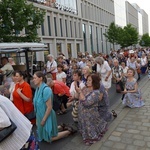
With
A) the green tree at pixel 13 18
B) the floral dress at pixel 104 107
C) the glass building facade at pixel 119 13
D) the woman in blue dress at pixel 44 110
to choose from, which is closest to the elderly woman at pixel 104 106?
the floral dress at pixel 104 107

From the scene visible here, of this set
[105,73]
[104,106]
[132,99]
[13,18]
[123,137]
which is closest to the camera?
[123,137]

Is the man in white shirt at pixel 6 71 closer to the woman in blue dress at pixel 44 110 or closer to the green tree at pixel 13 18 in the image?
the woman in blue dress at pixel 44 110

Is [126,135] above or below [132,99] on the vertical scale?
below

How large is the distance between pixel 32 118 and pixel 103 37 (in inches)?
1846

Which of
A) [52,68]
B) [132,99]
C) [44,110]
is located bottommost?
[132,99]

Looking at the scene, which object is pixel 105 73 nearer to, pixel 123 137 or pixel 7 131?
pixel 123 137

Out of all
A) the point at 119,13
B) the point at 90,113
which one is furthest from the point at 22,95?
the point at 119,13

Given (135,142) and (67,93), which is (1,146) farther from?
(67,93)

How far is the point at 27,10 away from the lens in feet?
48.5

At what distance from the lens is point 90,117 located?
4.76 meters

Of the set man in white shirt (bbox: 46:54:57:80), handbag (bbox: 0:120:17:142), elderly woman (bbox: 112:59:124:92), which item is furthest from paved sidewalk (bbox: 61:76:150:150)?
man in white shirt (bbox: 46:54:57:80)

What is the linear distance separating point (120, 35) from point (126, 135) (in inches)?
1697

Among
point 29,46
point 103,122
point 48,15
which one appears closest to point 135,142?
point 103,122

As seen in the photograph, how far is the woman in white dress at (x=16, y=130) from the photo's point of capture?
8.57 feet
